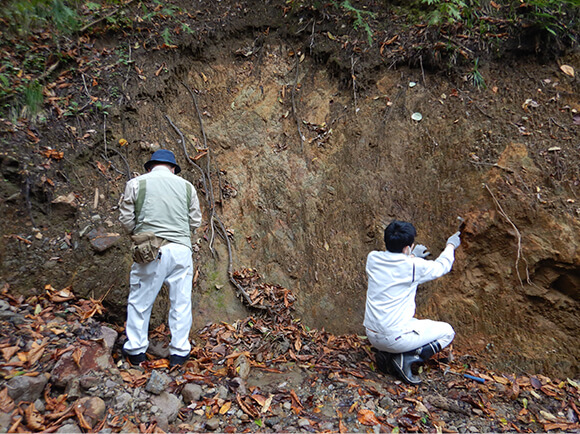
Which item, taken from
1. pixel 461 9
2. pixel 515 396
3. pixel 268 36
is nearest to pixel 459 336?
pixel 515 396

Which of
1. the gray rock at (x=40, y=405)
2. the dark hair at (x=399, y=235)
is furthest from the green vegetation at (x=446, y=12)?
the gray rock at (x=40, y=405)

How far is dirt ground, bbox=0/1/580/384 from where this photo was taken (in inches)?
169

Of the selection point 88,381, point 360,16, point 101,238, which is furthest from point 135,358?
point 360,16

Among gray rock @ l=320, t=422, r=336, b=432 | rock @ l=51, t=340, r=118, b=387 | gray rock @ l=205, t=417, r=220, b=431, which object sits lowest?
gray rock @ l=320, t=422, r=336, b=432

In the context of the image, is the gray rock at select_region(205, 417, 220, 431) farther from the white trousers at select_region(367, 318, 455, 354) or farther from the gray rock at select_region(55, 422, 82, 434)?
the white trousers at select_region(367, 318, 455, 354)

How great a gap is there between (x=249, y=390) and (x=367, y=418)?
3.94 ft

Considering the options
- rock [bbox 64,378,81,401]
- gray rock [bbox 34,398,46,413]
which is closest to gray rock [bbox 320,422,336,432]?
rock [bbox 64,378,81,401]

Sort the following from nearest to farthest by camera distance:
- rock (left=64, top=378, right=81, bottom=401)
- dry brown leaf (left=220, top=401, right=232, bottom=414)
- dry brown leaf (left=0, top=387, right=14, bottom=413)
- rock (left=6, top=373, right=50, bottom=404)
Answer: dry brown leaf (left=0, top=387, right=14, bottom=413)
rock (left=6, top=373, right=50, bottom=404)
rock (left=64, top=378, right=81, bottom=401)
dry brown leaf (left=220, top=401, right=232, bottom=414)

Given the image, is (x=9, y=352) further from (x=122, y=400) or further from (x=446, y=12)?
(x=446, y=12)

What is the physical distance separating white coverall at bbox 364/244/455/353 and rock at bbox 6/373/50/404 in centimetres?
325

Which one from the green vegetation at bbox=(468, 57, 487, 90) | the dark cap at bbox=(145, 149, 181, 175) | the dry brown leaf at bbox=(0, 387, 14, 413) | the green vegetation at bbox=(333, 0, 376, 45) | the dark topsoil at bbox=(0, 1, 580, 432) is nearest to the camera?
the dry brown leaf at bbox=(0, 387, 14, 413)

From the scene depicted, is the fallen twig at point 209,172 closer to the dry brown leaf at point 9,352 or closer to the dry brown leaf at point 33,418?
the dry brown leaf at point 9,352

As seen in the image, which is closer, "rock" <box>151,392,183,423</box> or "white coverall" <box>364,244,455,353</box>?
"rock" <box>151,392,183,423</box>

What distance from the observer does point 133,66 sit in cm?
604
